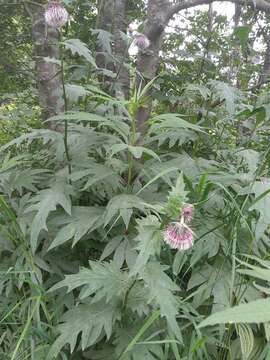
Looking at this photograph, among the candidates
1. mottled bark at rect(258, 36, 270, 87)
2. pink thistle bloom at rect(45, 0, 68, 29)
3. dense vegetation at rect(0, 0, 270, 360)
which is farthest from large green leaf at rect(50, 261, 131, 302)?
mottled bark at rect(258, 36, 270, 87)

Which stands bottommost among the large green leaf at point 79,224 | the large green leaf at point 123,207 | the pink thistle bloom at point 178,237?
the large green leaf at point 79,224

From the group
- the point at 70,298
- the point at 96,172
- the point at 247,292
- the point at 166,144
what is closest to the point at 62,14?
the point at 96,172

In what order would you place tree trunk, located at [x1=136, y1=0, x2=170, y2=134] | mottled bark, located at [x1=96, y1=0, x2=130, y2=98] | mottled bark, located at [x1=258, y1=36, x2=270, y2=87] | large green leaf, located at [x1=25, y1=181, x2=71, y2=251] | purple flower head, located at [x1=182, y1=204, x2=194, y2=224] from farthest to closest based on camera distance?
mottled bark, located at [x1=96, y1=0, x2=130, y2=98] < tree trunk, located at [x1=136, y1=0, x2=170, y2=134] < mottled bark, located at [x1=258, y1=36, x2=270, y2=87] < large green leaf, located at [x1=25, y1=181, x2=71, y2=251] < purple flower head, located at [x1=182, y1=204, x2=194, y2=224]

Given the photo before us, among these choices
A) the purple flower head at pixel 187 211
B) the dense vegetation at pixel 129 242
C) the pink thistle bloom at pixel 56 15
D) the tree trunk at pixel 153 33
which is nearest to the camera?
the purple flower head at pixel 187 211

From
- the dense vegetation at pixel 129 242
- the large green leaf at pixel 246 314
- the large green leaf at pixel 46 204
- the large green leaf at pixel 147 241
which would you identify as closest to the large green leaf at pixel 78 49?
the dense vegetation at pixel 129 242

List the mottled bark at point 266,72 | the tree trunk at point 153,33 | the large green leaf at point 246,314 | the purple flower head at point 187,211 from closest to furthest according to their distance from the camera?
the large green leaf at point 246,314, the purple flower head at point 187,211, the mottled bark at point 266,72, the tree trunk at point 153,33

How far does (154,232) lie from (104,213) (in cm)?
51

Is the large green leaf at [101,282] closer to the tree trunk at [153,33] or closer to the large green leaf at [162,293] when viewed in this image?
the large green leaf at [162,293]

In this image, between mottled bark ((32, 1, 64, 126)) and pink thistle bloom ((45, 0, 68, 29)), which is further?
mottled bark ((32, 1, 64, 126))

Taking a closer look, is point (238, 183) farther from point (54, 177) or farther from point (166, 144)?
point (54, 177)

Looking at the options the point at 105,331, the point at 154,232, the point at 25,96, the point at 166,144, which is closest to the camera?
the point at 154,232

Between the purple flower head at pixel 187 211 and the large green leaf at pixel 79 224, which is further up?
the purple flower head at pixel 187 211

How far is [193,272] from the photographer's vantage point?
5.59ft

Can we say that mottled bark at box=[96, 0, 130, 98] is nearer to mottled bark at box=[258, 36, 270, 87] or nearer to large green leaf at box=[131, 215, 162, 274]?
mottled bark at box=[258, 36, 270, 87]
